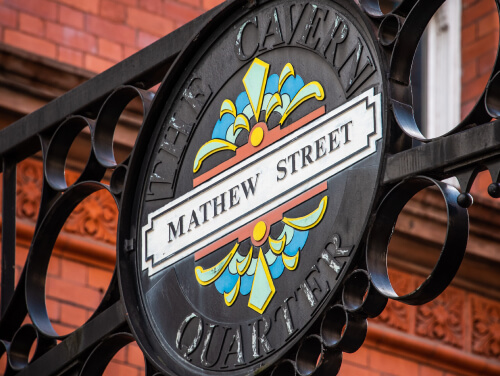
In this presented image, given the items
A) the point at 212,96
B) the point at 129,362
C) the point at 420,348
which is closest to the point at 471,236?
the point at 420,348

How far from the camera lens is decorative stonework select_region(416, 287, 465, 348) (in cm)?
1130

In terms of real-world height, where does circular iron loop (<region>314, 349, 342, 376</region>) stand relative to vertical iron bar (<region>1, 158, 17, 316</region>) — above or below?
below

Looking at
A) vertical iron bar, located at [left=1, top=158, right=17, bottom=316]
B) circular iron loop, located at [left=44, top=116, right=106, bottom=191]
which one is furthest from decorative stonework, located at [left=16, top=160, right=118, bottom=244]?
circular iron loop, located at [left=44, top=116, right=106, bottom=191]

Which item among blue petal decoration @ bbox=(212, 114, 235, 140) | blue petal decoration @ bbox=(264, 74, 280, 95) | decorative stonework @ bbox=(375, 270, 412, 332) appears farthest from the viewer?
decorative stonework @ bbox=(375, 270, 412, 332)

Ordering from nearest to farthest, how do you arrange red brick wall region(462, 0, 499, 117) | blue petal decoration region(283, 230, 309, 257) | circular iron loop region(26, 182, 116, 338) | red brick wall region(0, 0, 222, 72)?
blue petal decoration region(283, 230, 309, 257), circular iron loop region(26, 182, 116, 338), red brick wall region(0, 0, 222, 72), red brick wall region(462, 0, 499, 117)

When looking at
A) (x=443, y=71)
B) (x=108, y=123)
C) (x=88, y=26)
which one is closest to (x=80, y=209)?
(x=88, y=26)

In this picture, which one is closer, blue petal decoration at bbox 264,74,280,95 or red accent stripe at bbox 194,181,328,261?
red accent stripe at bbox 194,181,328,261

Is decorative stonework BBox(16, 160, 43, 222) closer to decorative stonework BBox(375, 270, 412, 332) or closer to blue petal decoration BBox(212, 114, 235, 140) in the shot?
decorative stonework BBox(375, 270, 412, 332)

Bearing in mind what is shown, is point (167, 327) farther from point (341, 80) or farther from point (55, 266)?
point (55, 266)

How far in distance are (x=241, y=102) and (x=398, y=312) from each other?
6973mm

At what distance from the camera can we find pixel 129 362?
9.31 m

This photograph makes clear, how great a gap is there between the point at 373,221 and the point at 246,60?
841 millimetres

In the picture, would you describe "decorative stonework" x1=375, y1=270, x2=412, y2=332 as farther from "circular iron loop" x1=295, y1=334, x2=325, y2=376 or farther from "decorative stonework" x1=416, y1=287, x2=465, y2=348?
"circular iron loop" x1=295, y1=334, x2=325, y2=376

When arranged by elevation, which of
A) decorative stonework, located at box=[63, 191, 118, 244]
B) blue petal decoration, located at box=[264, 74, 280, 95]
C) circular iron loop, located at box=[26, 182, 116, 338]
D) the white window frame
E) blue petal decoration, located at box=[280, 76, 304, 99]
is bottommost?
circular iron loop, located at box=[26, 182, 116, 338]
